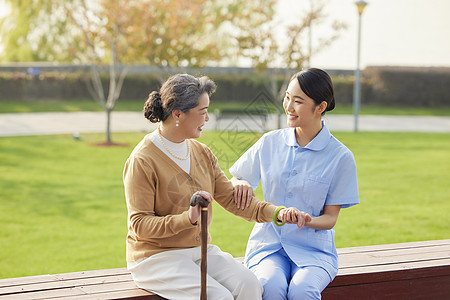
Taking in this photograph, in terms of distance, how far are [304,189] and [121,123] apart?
44.8 feet

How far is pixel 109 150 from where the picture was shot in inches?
440

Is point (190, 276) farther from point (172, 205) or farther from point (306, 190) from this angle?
point (306, 190)

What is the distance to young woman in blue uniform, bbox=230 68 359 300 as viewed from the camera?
2865 millimetres

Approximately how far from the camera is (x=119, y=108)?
2067 centimetres

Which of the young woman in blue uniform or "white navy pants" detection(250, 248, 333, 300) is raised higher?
the young woman in blue uniform

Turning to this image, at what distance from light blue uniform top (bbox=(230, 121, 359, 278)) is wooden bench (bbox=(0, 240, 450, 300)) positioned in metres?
0.24

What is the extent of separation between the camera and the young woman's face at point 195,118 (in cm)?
265

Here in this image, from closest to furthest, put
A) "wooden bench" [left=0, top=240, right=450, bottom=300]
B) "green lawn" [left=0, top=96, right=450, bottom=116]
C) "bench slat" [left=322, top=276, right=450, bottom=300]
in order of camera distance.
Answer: "wooden bench" [left=0, top=240, right=450, bottom=300] < "bench slat" [left=322, top=276, right=450, bottom=300] < "green lawn" [left=0, top=96, right=450, bottom=116]

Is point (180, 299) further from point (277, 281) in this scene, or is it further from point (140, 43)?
point (140, 43)

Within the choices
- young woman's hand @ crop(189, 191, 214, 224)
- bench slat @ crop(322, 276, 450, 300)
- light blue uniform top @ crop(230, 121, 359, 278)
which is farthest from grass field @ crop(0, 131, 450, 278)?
young woman's hand @ crop(189, 191, 214, 224)

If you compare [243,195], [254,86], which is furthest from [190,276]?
[254,86]

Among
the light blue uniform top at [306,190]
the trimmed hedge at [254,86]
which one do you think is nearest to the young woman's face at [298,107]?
the light blue uniform top at [306,190]

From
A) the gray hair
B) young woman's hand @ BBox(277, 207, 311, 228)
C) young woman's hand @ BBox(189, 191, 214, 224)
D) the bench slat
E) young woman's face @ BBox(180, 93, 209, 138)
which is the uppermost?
the gray hair

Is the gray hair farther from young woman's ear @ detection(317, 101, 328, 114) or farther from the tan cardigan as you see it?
young woman's ear @ detection(317, 101, 328, 114)
